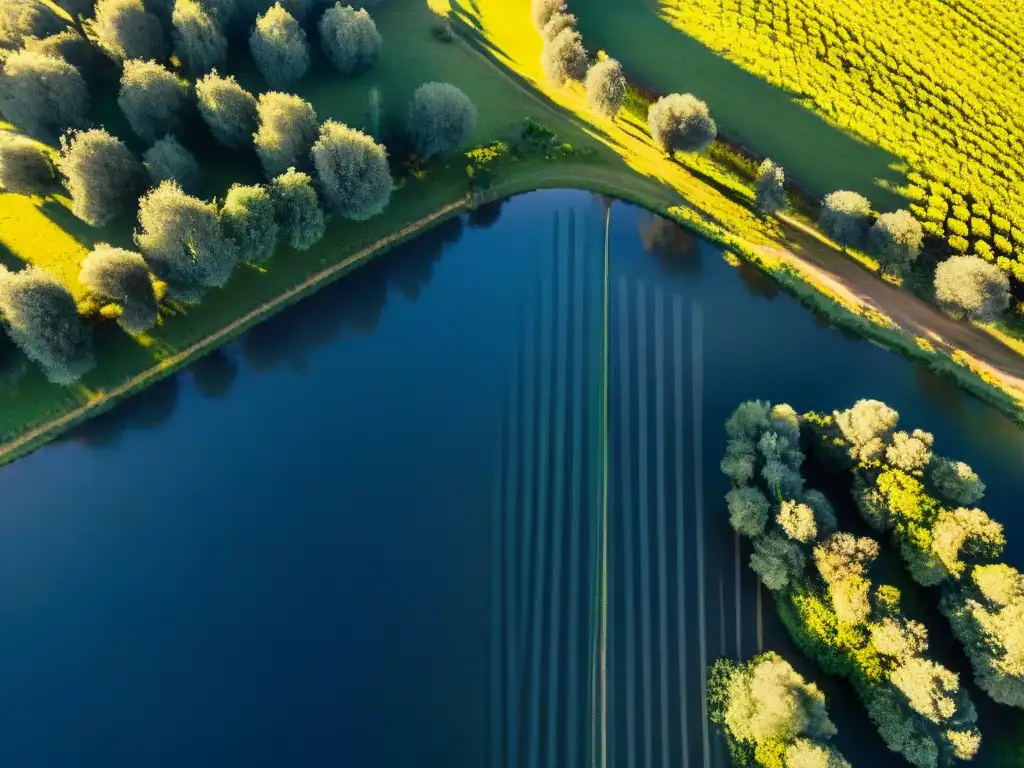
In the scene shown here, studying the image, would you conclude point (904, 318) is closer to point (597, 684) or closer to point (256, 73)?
point (597, 684)

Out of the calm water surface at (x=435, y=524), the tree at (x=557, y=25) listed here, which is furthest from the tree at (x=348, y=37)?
the calm water surface at (x=435, y=524)

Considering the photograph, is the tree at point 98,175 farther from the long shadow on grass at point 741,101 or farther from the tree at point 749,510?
the tree at point 749,510

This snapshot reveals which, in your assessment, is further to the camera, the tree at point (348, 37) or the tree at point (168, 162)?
the tree at point (348, 37)

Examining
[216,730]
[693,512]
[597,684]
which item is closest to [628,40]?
[693,512]

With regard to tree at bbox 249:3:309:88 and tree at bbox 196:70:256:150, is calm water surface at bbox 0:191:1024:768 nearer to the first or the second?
tree at bbox 196:70:256:150

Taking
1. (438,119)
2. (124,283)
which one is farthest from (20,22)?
(438,119)
